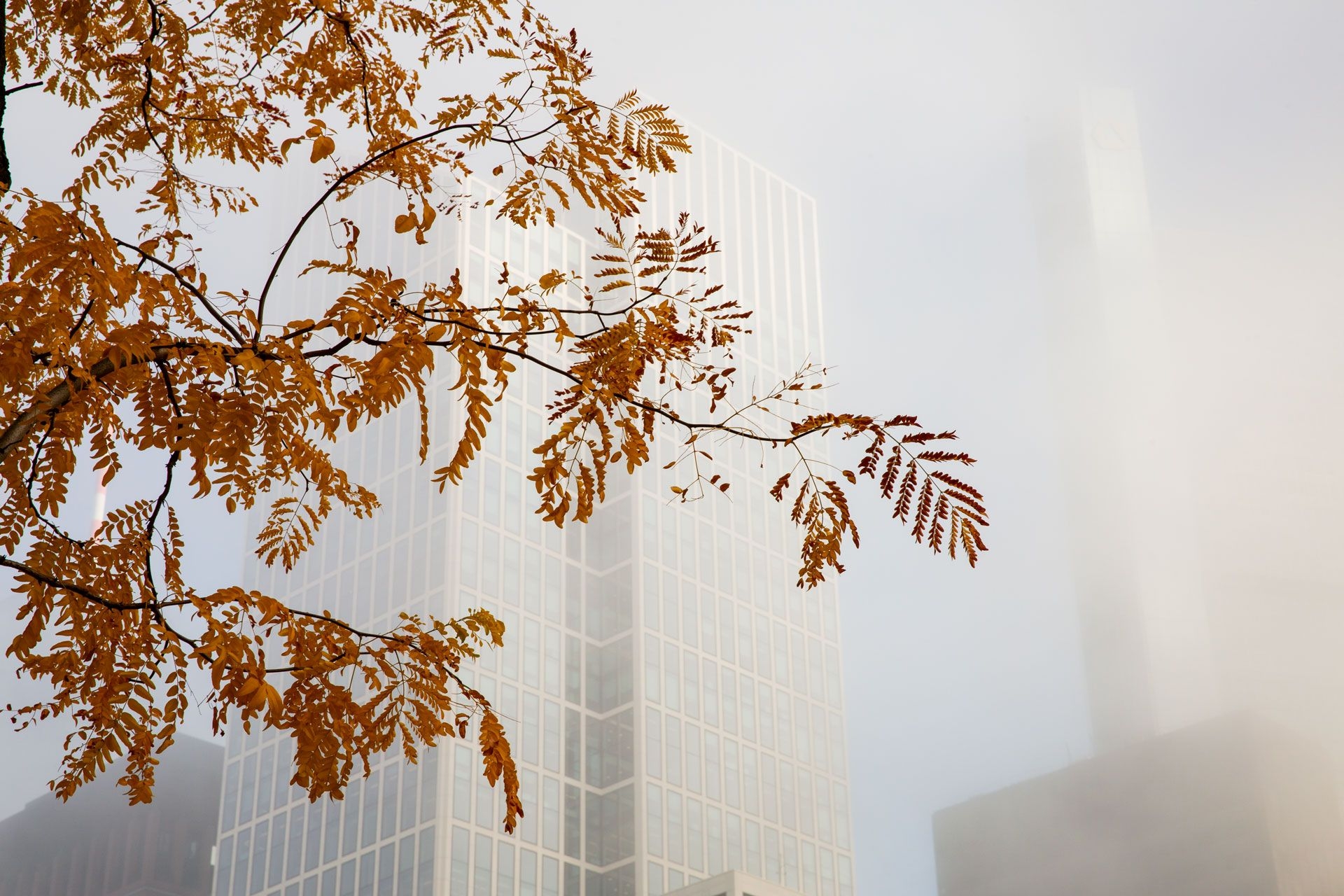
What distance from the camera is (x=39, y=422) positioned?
190 inches

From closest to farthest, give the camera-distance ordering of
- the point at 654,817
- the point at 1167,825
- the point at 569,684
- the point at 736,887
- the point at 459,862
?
the point at 736,887
the point at 459,862
the point at 654,817
the point at 569,684
the point at 1167,825

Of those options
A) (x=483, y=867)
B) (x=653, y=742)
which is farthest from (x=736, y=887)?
(x=653, y=742)

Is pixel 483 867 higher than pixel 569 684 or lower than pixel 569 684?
lower

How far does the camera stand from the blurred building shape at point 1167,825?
133 meters

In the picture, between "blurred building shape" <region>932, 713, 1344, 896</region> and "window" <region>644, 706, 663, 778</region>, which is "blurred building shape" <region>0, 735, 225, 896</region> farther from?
"blurred building shape" <region>932, 713, 1344, 896</region>

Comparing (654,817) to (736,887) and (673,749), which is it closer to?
(673,749)

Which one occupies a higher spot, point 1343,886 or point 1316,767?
point 1316,767

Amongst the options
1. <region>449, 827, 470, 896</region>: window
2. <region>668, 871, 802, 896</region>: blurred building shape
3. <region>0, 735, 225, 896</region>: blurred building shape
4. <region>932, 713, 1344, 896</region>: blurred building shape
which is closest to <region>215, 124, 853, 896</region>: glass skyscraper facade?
<region>449, 827, 470, 896</region>: window

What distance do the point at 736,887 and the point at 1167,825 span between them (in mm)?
85269

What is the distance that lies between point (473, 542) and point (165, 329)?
8266cm

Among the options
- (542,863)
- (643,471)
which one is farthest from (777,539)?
(542,863)

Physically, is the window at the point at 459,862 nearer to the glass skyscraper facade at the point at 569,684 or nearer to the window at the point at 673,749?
the glass skyscraper facade at the point at 569,684

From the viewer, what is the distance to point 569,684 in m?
88.6

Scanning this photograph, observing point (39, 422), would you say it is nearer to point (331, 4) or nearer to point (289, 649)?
point (289, 649)
